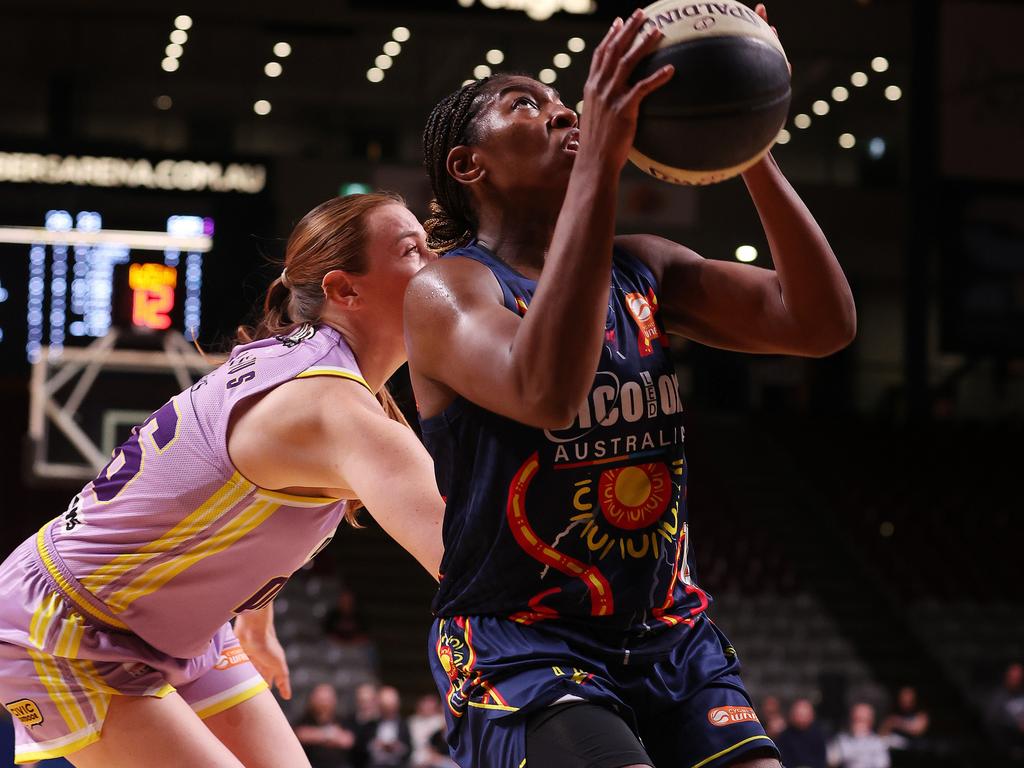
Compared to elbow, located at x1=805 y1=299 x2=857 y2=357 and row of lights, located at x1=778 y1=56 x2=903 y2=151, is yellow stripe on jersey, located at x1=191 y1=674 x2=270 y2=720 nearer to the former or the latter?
elbow, located at x1=805 y1=299 x2=857 y2=357

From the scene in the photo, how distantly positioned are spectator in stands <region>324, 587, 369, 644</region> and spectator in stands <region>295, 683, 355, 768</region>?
1.67 m

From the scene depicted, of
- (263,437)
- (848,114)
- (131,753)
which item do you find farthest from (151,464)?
(848,114)

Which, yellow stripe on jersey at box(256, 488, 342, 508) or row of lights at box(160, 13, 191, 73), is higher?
row of lights at box(160, 13, 191, 73)

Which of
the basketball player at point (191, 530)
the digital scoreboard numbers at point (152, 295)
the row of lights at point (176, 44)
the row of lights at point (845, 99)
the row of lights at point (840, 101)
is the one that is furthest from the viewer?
the row of lights at point (840, 101)

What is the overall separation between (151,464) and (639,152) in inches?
46.7

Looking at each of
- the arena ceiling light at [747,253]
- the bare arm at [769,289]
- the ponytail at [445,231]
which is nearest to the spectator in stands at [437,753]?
the ponytail at [445,231]

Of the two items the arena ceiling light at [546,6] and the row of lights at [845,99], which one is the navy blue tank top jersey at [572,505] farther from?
the row of lights at [845,99]

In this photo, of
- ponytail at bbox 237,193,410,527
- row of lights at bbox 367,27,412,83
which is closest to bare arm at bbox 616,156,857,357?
ponytail at bbox 237,193,410,527

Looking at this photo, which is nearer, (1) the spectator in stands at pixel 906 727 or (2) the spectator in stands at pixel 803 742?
(2) the spectator in stands at pixel 803 742

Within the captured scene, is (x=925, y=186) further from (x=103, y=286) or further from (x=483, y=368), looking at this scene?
(x=483, y=368)

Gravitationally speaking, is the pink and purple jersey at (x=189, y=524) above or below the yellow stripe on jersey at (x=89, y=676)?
above

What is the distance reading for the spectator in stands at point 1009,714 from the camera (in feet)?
35.7

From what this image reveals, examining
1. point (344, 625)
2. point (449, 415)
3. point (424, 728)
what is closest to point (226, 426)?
point (449, 415)

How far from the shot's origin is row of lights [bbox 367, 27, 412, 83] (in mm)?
15647
